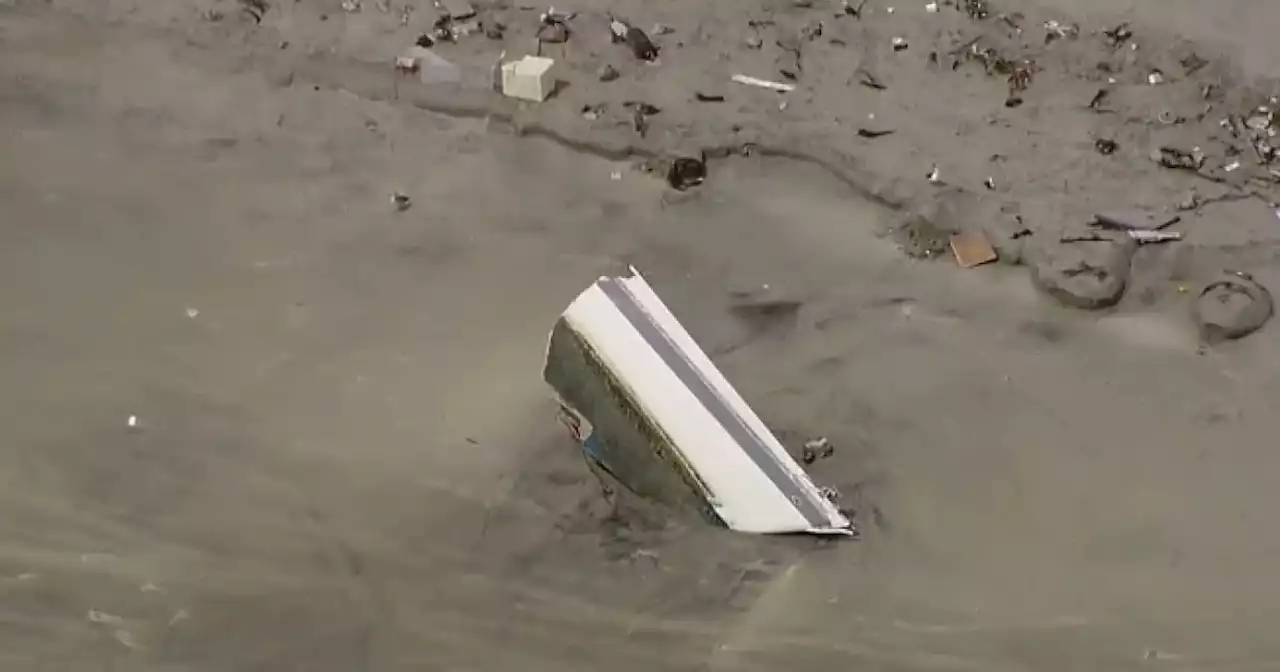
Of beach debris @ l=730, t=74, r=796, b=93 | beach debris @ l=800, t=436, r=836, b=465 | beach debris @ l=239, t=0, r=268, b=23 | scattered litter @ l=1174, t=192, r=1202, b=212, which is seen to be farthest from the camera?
beach debris @ l=239, t=0, r=268, b=23

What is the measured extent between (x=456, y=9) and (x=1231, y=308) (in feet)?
7.51

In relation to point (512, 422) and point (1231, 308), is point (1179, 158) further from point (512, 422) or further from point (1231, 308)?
point (512, 422)

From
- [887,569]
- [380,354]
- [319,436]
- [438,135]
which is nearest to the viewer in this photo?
[887,569]

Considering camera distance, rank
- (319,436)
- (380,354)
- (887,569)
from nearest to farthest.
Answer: (887,569)
(319,436)
(380,354)

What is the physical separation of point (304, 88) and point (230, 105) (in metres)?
0.21

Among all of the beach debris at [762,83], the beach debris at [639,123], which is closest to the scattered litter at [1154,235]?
the beach debris at [762,83]

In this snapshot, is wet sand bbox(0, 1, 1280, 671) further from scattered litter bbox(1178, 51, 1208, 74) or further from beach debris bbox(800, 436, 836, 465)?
scattered litter bbox(1178, 51, 1208, 74)

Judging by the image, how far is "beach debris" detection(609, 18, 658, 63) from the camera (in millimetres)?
A: 3349

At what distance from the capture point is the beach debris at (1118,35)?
3334 millimetres

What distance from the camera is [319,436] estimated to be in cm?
239

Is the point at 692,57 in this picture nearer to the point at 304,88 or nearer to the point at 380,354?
the point at 304,88

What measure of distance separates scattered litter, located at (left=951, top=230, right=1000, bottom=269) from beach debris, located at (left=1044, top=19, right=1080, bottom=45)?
2.96ft

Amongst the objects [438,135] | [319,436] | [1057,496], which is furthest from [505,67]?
[1057,496]

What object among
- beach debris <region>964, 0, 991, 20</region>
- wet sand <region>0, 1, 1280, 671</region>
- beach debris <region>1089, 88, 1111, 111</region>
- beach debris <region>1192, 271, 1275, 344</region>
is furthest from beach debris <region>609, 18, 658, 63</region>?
beach debris <region>1192, 271, 1275, 344</region>
